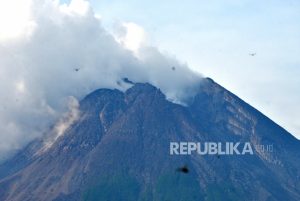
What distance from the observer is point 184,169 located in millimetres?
80250
